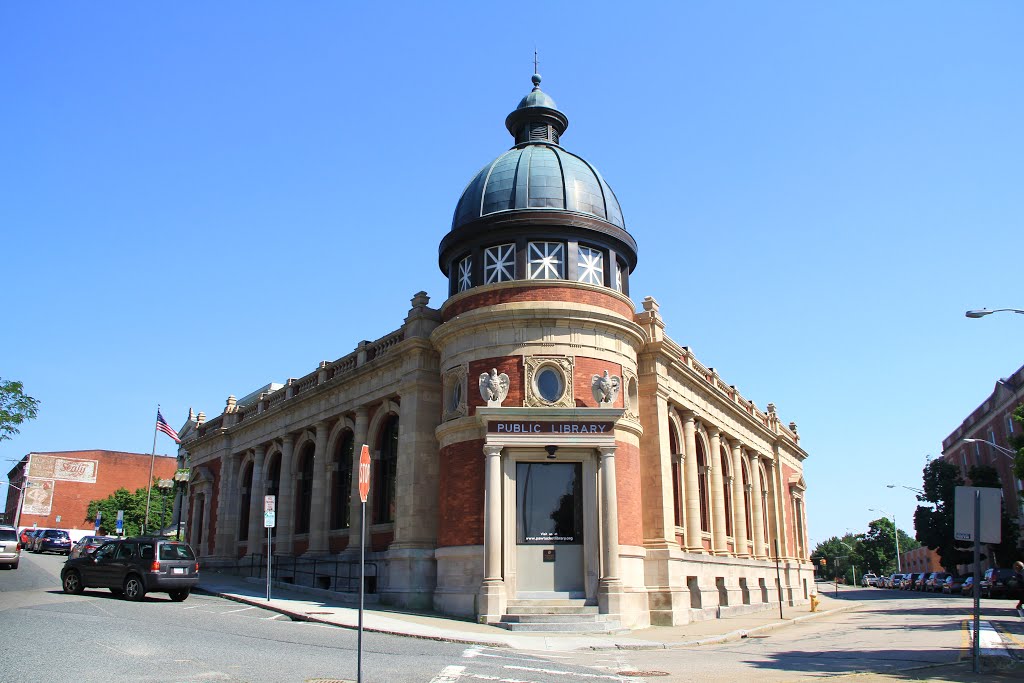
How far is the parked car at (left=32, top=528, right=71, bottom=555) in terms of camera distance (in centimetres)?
4797

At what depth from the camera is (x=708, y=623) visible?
25312 millimetres

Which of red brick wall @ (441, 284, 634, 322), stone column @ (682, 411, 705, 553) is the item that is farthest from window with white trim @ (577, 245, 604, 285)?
stone column @ (682, 411, 705, 553)

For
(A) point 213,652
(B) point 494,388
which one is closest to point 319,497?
(B) point 494,388

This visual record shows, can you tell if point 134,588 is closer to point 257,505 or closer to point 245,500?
point 257,505

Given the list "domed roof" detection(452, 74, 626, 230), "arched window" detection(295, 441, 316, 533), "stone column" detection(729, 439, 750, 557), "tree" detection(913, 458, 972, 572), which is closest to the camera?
"domed roof" detection(452, 74, 626, 230)

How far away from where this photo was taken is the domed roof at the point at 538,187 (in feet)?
86.4

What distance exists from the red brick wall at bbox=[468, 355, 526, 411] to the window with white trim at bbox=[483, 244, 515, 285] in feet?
9.39

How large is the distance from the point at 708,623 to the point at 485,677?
50.9 ft

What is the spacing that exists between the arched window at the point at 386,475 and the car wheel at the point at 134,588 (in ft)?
28.3

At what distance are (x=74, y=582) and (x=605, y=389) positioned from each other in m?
15.8

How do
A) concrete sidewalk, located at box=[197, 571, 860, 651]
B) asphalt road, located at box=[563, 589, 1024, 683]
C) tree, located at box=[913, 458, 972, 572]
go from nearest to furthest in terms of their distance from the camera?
1. asphalt road, located at box=[563, 589, 1024, 683]
2. concrete sidewalk, located at box=[197, 571, 860, 651]
3. tree, located at box=[913, 458, 972, 572]

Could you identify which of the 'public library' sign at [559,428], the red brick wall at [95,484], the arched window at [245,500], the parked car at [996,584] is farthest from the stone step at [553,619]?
the red brick wall at [95,484]

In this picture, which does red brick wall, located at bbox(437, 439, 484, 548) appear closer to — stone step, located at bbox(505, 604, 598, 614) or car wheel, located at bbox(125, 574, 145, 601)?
stone step, located at bbox(505, 604, 598, 614)

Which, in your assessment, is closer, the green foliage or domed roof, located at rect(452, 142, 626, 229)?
domed roof, located at rect(452, 142, 626, 229)
